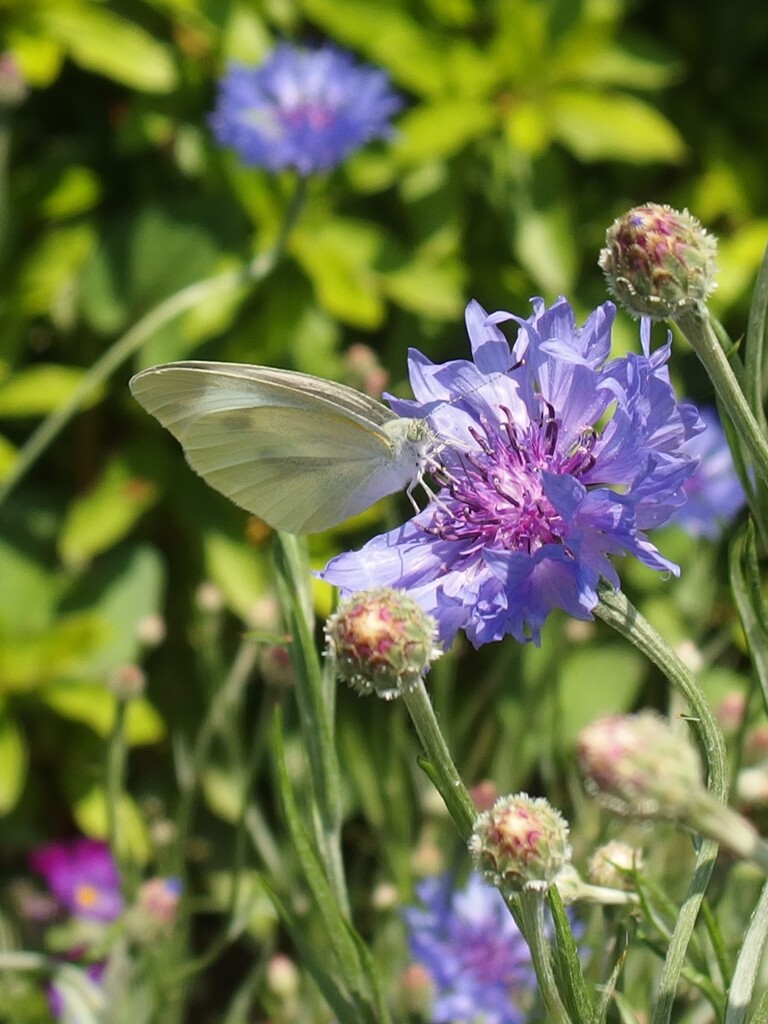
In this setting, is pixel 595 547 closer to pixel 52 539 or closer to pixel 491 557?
pixel 491 557

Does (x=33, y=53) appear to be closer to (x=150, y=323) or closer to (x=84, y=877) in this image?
(x=150, y=323)

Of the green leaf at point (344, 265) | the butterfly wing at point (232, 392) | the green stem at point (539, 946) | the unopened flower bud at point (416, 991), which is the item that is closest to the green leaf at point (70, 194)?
the green leaf at point (344, 265)

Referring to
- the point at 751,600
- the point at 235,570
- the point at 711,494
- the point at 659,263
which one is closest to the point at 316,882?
the point at 751,600

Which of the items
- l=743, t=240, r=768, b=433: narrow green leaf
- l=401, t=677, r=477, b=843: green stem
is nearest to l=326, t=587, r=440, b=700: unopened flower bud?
l=401, t=677, r=477, b=843: green stem

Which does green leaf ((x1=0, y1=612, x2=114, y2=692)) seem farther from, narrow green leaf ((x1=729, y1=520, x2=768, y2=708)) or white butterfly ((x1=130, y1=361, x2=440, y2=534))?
narrow green leaf ((x1=729, y1=520, x2=768, y2=708))

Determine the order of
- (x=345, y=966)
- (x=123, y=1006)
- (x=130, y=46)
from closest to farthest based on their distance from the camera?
(x=345, y=966) → (x=123, y=1006) → (x=130, y=46)

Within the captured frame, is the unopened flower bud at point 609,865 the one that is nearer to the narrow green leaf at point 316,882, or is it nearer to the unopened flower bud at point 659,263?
the narrow green leaf at point 316,882

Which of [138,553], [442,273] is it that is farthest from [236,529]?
[442,273]
